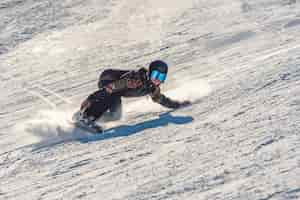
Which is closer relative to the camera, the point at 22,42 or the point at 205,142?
the point at 205,142

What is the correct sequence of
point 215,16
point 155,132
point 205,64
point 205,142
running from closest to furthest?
1. point 205,142
2. point 155,132
3. point 205,64
4. point 215,16

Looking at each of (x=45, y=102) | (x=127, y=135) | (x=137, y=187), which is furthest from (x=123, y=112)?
(x=137, y=187)

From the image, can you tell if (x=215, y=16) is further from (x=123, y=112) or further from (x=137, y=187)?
(x=137, y=187)

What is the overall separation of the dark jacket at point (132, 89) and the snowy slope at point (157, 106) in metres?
0.28

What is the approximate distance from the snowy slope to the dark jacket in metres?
0.28

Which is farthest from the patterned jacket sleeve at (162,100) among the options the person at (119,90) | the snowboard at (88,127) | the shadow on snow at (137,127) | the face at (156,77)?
the snowboard at (88,127)

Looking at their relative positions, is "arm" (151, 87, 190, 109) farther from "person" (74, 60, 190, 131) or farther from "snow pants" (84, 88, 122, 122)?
"snow pants" (84, 88, 122, 122)

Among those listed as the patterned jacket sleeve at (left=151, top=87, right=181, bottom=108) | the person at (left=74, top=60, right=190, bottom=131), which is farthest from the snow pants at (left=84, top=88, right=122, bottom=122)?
the patterned jacket sleeve at (left=151, top=87, right=181, bottom=108)

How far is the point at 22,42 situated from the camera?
1208 cm

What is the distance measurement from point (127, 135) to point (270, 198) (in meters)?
2.60

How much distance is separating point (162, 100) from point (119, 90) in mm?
623

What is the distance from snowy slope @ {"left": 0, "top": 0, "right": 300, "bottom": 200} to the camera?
5.06 m

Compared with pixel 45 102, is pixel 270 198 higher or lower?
higher

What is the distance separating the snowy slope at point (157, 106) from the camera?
5059 mm
